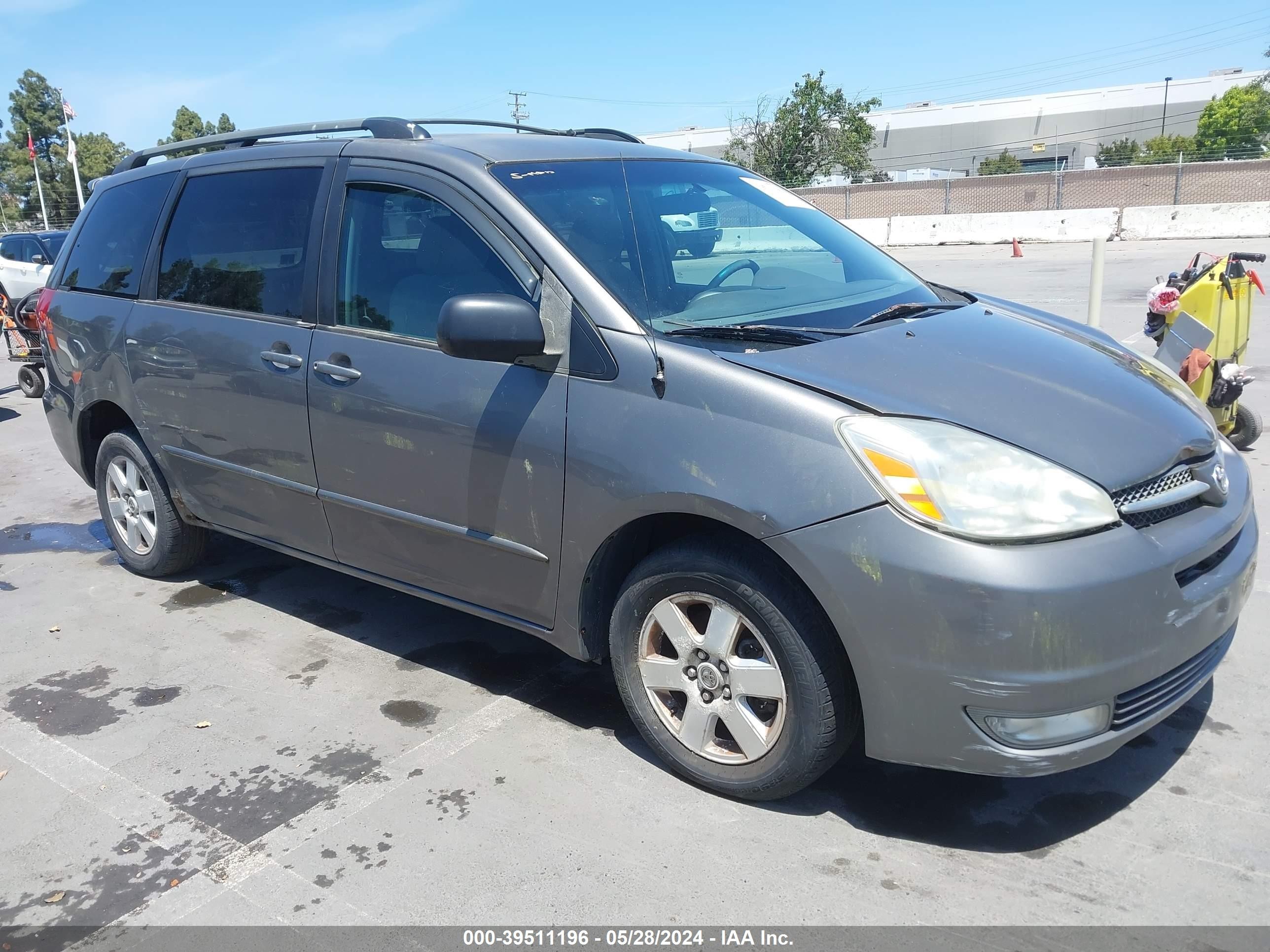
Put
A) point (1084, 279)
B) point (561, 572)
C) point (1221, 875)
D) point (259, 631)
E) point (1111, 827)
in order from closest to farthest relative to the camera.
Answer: point (1221, 875) < point (1111, 827) < point (561, 572) < point (259, 631) < point (1084, 279)

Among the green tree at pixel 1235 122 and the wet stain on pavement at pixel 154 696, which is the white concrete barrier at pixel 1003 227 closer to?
the wet stain on pavement at pixel 154 696

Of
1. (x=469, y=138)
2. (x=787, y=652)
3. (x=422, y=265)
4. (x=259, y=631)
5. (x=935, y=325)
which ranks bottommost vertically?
(x=259, y=631)

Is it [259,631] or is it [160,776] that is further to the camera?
[259,631]

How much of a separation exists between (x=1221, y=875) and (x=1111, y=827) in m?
0.30

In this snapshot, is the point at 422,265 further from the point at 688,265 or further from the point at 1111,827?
the point at 1111,827

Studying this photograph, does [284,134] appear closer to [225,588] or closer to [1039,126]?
[225,588]

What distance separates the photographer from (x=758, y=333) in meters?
3.09

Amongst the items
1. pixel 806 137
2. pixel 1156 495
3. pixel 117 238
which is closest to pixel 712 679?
pixel 1156 495

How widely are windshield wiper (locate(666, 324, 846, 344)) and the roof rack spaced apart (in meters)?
1.45

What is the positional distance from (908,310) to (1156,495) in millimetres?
1131

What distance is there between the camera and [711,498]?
9.05 ft

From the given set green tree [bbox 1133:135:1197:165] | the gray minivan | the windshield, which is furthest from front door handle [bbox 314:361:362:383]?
green tree [bbox 1133:135:1197:165]

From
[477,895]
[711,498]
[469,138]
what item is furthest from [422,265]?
[477,895]

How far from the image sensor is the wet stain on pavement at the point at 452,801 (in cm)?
304
